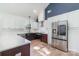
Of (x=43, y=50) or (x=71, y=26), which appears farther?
(x=71, y=26)

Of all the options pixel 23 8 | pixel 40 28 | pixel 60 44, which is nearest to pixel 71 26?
pixel 60 44

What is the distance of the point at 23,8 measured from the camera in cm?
169

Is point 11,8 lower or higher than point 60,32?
higher

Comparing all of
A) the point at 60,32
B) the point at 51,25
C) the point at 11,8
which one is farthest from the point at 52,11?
the point at 11,8

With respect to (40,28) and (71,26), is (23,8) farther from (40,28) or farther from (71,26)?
(71,26)

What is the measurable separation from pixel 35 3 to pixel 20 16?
0.35m

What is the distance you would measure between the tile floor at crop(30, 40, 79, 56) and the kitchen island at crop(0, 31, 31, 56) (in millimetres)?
105

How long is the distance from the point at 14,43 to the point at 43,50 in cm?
52

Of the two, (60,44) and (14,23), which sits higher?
(14,23)

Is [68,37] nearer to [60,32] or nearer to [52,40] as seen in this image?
[60,32]

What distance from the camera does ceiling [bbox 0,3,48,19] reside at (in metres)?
1.61

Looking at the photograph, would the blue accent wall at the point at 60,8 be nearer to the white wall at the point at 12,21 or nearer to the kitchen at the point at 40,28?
the kitchen at the point at 40,28

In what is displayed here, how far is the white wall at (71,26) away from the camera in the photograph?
65.7 inches

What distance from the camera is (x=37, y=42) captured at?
1.72 meters
